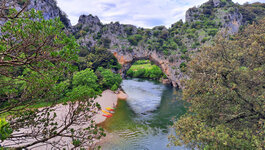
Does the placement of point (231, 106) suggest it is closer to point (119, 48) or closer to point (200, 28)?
point (119, 48)

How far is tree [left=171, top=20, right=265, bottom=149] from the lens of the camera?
22.8ft

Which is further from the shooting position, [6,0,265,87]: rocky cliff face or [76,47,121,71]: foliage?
[6,0,265,87]: rocky cliff face

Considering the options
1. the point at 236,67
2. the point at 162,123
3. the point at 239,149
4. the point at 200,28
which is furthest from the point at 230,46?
the point at 200,28

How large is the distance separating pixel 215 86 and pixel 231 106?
4.93 feet

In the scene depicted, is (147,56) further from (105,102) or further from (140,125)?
(140,125)

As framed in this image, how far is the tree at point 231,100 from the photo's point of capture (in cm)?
695

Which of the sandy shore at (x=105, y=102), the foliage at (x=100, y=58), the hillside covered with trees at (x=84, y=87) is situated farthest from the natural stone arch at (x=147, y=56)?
the hillside covered with trees at (x=84, y=87)

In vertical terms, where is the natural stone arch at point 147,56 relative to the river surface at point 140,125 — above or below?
above

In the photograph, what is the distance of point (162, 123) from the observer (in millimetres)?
19641

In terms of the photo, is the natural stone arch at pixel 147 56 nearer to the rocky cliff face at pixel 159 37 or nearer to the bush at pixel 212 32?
the rocky cliff face at pixel 159 37

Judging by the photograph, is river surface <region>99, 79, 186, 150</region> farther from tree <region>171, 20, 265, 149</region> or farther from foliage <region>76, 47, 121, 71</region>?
foliage <region>76, 47, 121, 71</region>

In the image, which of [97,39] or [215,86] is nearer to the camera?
[215,86]

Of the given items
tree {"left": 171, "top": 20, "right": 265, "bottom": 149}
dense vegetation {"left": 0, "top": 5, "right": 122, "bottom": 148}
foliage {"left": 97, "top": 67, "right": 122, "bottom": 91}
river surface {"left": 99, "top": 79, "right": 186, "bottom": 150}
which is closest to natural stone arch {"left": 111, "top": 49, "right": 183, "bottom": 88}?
foliage {"left": 97, "top": 67, "right": 122, "bottom": 91}

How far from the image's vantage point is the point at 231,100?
834 cm
